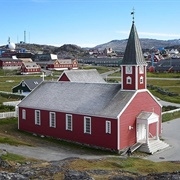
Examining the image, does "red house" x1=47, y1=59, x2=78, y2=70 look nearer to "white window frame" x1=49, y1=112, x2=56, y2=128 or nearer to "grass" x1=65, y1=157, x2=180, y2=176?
"white window frame" x1=49, y1=112, x2=56, y2=128

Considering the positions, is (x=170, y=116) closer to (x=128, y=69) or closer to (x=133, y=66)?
(x=128, y=69)

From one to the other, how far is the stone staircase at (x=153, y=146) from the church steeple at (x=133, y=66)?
5.11 metres

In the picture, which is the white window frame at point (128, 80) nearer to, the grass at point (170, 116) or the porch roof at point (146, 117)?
the porch roof at point (146, 117)

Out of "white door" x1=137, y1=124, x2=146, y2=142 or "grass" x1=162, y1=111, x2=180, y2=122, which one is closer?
"white door" x1=137, y1=124, x2=146, y2=142

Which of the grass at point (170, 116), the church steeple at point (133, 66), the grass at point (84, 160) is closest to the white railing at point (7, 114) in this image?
the grass at point (84, 160)

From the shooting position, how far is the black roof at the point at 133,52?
31781mm

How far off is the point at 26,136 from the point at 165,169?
17235mm

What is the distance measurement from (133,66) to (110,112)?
16.2ft

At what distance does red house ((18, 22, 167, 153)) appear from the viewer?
98.6 feet

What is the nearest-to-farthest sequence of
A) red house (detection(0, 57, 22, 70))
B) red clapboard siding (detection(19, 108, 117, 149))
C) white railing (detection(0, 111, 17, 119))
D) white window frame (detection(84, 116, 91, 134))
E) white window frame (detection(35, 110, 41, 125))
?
1. red clapboard siding (detection(19, 108, 117, 149))
2. white window frame (detection(84, 116, 91, 134))
3. white window frame (detection(35, 110, 41, 125))
4. white railing (detection(0, 111, 17, 119))
5. red house (detection(0, 57, 22, 70))

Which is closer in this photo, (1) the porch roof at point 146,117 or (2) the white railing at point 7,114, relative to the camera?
(1) the porch roof at point 146,117

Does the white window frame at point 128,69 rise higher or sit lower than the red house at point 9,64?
higher

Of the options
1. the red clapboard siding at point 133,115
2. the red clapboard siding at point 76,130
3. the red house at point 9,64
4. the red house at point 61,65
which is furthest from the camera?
the red house at point 61,65

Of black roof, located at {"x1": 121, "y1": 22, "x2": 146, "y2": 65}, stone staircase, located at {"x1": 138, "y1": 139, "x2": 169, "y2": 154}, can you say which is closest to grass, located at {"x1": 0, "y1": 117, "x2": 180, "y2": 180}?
stone staircase, located at {"x1": 138, "y1": 139, "x2": 169, "y2": 154}
